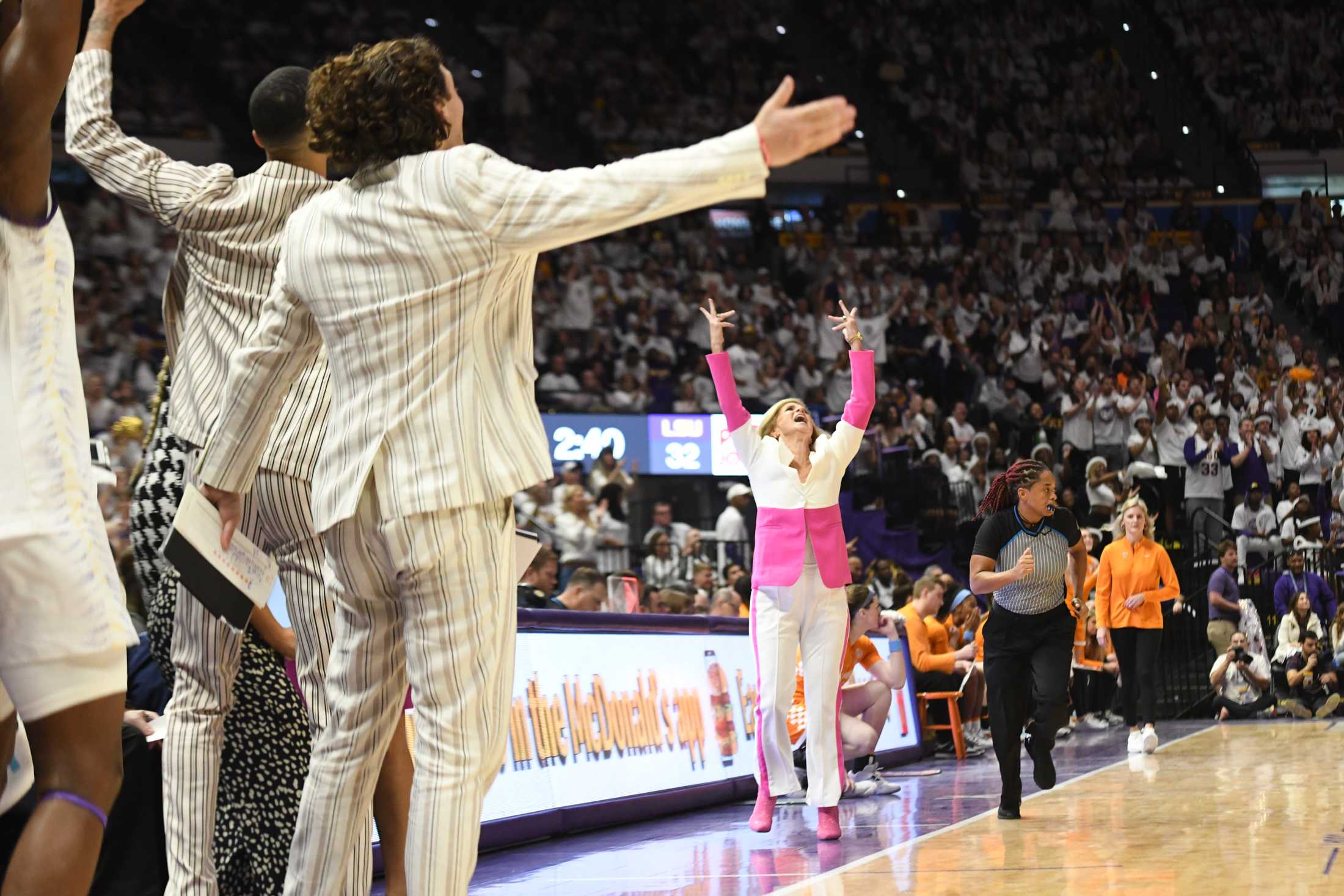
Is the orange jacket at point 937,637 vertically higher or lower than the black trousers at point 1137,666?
higher

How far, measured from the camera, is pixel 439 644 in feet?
10.0

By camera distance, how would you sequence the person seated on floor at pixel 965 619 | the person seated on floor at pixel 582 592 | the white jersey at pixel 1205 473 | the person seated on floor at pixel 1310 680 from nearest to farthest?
the person seated on floor at pixel 582 592
the person seated on floor at pixel 965 619
the person seated on floor at pixel 1310 680
the white jersey at pixel 1205 473

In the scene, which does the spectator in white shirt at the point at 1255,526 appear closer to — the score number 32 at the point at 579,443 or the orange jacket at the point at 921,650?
the orange jacket at the point at 921,650

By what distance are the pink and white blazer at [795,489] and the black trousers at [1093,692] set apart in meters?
7.77

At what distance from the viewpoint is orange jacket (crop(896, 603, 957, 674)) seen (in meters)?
11.7

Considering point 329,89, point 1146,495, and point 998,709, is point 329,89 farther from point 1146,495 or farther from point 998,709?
point 1146,495

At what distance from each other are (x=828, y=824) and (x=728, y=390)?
1996 mm

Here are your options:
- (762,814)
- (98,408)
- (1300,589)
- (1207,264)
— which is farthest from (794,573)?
(1207,264)

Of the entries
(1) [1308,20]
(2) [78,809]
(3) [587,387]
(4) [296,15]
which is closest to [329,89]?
(2) [78,809]

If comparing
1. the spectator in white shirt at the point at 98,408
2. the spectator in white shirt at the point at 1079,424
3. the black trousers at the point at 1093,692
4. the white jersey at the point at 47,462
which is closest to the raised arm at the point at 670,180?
the white jersey at the point at 47,462

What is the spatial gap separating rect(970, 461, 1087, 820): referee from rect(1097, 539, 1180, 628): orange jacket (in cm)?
468

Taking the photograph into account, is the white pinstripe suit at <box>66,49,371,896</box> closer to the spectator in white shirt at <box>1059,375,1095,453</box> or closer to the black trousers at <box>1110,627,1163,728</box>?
the black trousers at <box>1110,627,1163,728</box>

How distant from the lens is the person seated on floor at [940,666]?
11688 millimetres

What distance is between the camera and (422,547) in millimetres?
3045
